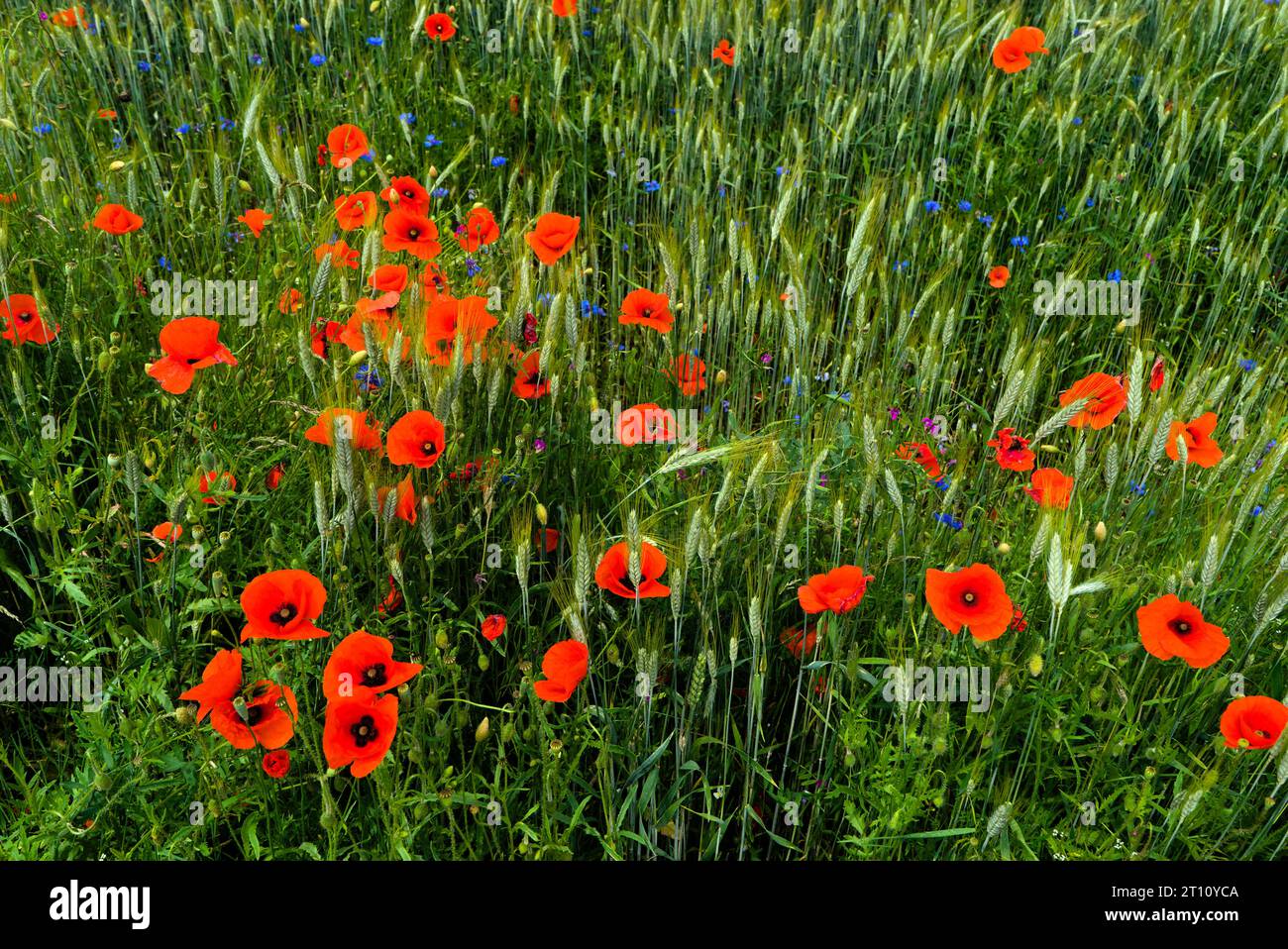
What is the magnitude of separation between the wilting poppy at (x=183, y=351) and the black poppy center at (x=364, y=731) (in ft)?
2.22

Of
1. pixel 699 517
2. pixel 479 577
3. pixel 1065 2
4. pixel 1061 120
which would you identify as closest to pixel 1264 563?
pixel 699 517

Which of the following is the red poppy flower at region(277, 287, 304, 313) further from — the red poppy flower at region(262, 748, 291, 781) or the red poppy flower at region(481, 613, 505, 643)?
the red poppy flower at region(262, 748, 291, 781)

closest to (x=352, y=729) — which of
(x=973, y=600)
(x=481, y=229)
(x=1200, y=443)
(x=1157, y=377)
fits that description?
(x=973, y=600)

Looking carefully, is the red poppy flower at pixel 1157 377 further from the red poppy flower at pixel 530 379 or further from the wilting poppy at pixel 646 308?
the red poppy flower at pixel 530 379

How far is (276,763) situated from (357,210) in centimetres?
127

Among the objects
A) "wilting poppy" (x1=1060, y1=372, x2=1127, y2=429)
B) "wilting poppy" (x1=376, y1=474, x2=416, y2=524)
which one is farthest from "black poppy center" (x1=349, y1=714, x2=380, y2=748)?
"wilting poppy" (x1=1060, y1=372, x2=1127, y2=429)

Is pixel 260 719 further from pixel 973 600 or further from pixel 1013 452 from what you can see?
pixel 1013 452

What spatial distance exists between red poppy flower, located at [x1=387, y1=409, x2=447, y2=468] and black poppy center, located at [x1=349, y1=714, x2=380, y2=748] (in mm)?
422

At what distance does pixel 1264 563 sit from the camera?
184 cm

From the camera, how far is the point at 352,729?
136 centimetres

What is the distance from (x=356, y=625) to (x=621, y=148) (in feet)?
5.86

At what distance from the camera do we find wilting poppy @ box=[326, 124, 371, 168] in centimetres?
242

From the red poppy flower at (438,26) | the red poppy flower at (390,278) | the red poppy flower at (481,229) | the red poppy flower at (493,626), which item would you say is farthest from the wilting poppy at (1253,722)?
the red poppy flower at (438,26)

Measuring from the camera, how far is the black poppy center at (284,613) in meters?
1.43
